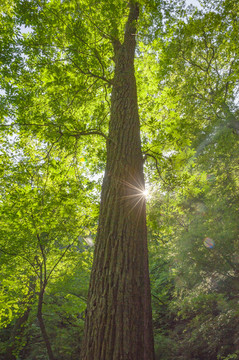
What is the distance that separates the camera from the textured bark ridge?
142 cm

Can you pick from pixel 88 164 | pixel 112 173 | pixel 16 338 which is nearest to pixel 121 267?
pixel 112 173

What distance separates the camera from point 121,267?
169cm

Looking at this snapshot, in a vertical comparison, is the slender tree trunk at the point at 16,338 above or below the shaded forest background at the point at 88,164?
below

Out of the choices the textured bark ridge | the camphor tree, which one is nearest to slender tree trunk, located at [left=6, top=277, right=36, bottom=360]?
the camphor tree

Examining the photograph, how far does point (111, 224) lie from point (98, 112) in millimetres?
3502

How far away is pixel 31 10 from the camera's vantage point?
3.39m

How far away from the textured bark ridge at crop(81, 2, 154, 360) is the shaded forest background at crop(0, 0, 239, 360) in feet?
2.83

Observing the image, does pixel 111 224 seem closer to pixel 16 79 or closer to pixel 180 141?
pixel 180 141

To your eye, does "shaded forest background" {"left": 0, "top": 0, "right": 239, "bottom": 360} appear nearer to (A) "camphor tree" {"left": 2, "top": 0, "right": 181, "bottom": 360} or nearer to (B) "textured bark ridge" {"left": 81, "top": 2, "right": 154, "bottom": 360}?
(A) "camphor tree" {"left": 2, "top": 0, "right": 181, "bottom": 360}

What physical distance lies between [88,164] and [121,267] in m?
3.77

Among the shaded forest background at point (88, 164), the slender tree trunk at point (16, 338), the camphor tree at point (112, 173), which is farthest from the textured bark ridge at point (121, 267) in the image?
the slender tree trunk at point (16, 338)

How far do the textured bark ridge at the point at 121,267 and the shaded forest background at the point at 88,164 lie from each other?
862 mm

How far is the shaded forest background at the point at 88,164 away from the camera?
353 cm

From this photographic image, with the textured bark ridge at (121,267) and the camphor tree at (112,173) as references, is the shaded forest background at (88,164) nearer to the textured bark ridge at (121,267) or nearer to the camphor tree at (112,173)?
the camphor tree at (112,173)
